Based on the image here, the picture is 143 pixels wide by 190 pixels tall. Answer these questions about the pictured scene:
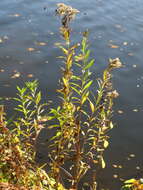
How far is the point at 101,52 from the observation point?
392 inches

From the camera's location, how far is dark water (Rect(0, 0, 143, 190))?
6504 mm

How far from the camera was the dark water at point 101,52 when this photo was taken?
6504mm

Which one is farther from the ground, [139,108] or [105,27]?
[105,27]

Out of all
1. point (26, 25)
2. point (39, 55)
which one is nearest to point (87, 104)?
point (39, 55)

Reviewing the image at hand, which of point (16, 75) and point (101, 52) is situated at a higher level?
point (101, 52)

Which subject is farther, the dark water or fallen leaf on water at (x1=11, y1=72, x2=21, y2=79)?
fallen leaf on water at (x1=11, y1=72, x2=21, y2=79)

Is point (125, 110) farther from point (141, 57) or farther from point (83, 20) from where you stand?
point (83, 20)

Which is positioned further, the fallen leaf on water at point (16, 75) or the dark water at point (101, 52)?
the fallen leaf on water at point (16, 75)

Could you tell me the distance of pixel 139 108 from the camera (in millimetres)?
7672

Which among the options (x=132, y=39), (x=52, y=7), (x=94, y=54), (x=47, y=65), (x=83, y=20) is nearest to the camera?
(x=47, y=65)

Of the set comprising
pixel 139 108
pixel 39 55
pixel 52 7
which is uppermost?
pixel 52 7

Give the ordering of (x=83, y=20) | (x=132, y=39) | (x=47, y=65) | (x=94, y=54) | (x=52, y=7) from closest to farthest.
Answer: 1. (x=47, y=65)
2. (x=94, y=54)
3. (x=132, y=39)
4. (x=83, y=20)
5. (x=52, y=7)

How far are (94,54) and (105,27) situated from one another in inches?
87.1

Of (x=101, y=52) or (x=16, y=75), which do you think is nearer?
(x=16, y=75)
